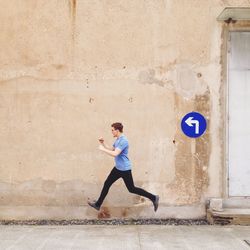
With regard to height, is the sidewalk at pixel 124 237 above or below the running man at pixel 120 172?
below

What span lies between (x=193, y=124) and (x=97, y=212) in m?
2.43

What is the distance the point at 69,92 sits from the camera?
955cm

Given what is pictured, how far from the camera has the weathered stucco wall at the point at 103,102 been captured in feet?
31.3

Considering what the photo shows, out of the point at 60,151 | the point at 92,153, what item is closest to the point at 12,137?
the point at 60,151

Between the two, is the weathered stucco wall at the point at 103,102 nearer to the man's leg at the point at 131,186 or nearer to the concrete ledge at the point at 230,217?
the concrete ledge at the point at 230,217

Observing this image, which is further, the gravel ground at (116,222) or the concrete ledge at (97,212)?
the concrete ledge at (97,212)

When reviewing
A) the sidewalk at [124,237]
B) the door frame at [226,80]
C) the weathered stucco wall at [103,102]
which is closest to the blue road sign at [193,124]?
the weathered stucco wall at [103,102]

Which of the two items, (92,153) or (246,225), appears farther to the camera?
(92,153)

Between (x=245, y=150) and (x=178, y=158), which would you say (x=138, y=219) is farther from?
(x=245, y=150)

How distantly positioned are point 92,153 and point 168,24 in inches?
110

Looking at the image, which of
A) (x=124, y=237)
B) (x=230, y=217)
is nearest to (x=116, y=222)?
(x=124, y=237)

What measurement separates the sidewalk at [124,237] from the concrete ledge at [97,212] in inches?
17.0

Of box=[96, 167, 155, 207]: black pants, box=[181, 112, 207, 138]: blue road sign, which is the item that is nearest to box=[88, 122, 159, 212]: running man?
box=[96, 167, 155, 207]: black pants

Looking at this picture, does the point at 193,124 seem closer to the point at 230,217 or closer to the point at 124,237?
the point at 230,217
